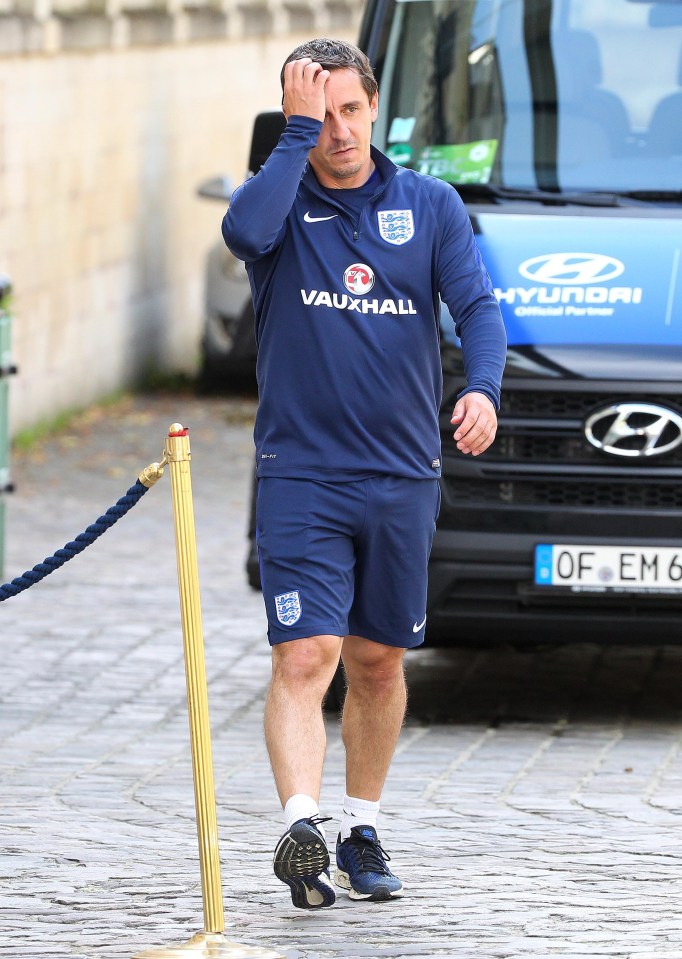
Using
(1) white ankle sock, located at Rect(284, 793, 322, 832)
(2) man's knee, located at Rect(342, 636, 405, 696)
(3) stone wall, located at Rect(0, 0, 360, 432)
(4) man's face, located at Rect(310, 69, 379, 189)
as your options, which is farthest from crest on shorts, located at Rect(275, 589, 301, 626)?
(3) stone wall, located at Rect(0, 0, 360, 432)

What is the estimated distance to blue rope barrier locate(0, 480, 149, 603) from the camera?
5160mm

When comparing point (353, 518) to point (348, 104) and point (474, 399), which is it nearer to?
point (474, 399)

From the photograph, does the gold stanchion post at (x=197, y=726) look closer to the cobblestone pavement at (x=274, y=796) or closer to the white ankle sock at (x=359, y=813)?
the cobblestone pavement at (x=274, y=796)

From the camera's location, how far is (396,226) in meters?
5.27

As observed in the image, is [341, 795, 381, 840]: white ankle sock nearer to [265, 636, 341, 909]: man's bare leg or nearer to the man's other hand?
[265, 636, 341, 909]: man's bare leg

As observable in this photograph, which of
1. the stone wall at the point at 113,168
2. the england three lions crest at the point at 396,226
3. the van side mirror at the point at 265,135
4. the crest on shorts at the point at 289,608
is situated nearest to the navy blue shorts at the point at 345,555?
the crest on shorts at the point at 289,608

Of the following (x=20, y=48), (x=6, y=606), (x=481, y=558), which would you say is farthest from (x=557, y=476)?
(x=20, y=48)

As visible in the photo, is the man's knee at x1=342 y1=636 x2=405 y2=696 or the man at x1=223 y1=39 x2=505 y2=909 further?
the man's knee at x1=342 y1=636 x2=405 y2=696

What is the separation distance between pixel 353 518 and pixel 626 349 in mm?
2034

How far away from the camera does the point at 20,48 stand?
49.1 ft

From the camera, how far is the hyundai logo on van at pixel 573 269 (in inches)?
278

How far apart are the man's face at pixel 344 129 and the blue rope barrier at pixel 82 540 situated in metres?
0.86

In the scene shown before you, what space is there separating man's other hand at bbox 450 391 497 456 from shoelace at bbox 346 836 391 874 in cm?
102

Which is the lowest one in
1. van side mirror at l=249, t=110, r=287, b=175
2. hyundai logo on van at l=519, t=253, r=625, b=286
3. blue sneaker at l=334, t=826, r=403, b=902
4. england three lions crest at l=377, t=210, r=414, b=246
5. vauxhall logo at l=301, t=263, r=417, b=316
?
blue sneaker at l=334, t=826, r=403, b=902
